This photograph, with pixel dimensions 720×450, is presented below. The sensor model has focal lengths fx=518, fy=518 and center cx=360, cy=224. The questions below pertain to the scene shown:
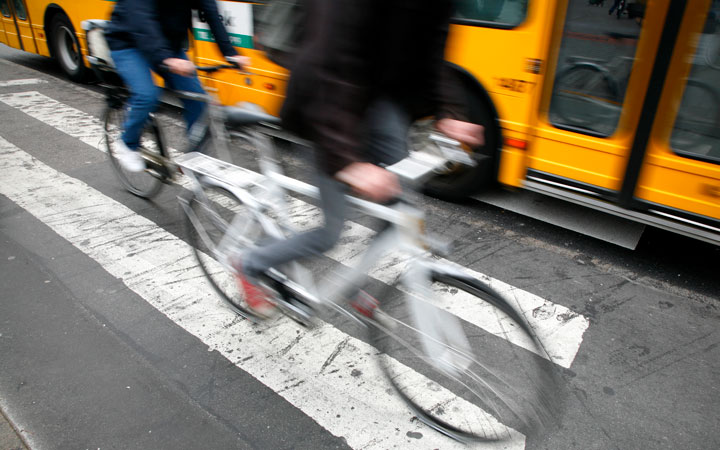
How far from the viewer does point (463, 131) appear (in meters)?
2.20

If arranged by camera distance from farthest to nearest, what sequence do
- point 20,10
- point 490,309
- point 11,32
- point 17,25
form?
point 11,32, point 17,25, point 20,10, point 490,309

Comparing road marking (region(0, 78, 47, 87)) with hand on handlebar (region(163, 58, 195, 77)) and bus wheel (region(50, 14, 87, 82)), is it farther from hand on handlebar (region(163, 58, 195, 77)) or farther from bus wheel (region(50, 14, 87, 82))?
hand on handlebar (region(163, 58, 195, 77))

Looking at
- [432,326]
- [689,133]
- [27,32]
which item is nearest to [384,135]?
[432,326]

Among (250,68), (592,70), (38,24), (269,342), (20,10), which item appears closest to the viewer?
(269,342)

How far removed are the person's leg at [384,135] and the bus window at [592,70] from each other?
2.26m

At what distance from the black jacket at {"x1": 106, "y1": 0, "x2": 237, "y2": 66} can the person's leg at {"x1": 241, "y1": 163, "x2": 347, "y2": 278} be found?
1.67 meters

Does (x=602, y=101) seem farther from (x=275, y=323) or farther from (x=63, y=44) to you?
(x=63, y=44)

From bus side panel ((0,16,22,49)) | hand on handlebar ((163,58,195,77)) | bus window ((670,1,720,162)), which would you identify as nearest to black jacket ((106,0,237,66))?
hand on handlebar ((163,58,195,77))

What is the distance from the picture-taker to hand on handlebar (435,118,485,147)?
7.20ft

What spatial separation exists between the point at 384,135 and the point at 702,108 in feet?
8.51

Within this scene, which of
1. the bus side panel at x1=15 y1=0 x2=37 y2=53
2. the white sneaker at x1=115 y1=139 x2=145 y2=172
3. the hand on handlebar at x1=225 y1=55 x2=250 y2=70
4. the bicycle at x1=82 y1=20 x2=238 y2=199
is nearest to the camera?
the bicycle at x1=82 y1=20 x2=238 y2=199

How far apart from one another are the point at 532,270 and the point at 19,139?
5.76m

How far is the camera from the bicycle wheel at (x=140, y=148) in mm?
4215

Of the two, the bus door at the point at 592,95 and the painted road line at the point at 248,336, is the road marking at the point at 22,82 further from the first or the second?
the bus door at the point at 592,95
